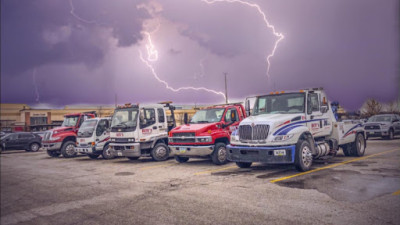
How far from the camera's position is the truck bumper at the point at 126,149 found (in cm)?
1323

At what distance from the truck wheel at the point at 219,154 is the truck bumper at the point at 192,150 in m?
0.23

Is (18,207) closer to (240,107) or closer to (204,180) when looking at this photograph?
(204,180)

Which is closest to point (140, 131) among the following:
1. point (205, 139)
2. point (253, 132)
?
point (205, 139)

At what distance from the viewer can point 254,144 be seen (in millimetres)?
9328

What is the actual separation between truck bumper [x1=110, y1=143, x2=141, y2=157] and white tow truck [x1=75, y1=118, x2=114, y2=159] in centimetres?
192

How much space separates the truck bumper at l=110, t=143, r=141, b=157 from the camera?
13.2 meters

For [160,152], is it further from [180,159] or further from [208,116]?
[208,116]

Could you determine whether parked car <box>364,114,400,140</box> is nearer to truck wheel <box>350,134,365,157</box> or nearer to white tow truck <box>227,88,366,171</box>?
truck wheel <box>350,134,365,157</box>

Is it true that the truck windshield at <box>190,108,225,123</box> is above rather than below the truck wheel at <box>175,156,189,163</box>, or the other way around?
above

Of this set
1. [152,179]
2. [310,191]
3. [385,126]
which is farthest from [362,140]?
[152,179]

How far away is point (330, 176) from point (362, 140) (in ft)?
17.4

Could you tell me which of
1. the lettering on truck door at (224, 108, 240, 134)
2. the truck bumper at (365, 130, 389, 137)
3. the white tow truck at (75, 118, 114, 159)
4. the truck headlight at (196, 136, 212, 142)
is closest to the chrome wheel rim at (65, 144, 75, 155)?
the white tow truck at (75, 118, 114, 159)

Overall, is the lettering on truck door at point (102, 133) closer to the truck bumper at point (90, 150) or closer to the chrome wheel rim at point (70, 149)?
the truck bumper at point (90, 150)

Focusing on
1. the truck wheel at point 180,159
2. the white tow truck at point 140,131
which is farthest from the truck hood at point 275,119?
the white tow truck at point 140,131
